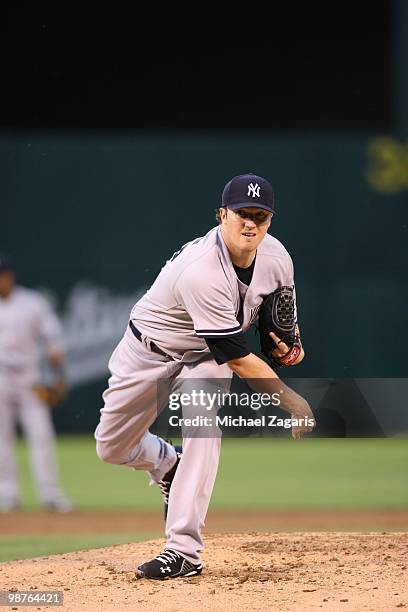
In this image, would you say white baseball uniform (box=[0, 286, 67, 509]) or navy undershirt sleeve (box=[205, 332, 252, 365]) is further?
white baseball uniform (box=[0, 286, 67, 509])

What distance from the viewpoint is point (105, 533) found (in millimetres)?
8320

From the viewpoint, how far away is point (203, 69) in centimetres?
1872

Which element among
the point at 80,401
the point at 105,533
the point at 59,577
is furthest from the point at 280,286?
the point at 80,401

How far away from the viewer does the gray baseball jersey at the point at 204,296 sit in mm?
4672

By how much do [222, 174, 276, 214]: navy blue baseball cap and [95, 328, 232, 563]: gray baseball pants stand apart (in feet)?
2.24

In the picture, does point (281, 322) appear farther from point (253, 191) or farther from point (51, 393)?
point (51, 393)

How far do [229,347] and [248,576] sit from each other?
1009 millimetres

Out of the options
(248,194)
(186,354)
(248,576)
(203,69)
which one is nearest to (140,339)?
(186,354)

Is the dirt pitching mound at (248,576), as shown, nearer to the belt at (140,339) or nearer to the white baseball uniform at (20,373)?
the belt at (140,339)

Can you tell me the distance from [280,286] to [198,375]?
20.2 inches

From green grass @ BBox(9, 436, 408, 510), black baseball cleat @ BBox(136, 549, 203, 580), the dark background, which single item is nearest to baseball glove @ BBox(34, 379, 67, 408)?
green grass @ BBox(9, 436, 408, 510)

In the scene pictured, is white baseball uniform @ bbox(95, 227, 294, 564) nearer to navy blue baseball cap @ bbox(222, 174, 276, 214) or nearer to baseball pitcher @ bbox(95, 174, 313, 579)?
baseball pitcher @ bbox(95, 174, 313, 579)

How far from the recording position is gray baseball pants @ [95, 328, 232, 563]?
4.79 meters

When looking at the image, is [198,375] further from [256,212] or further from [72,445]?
[72,445]
